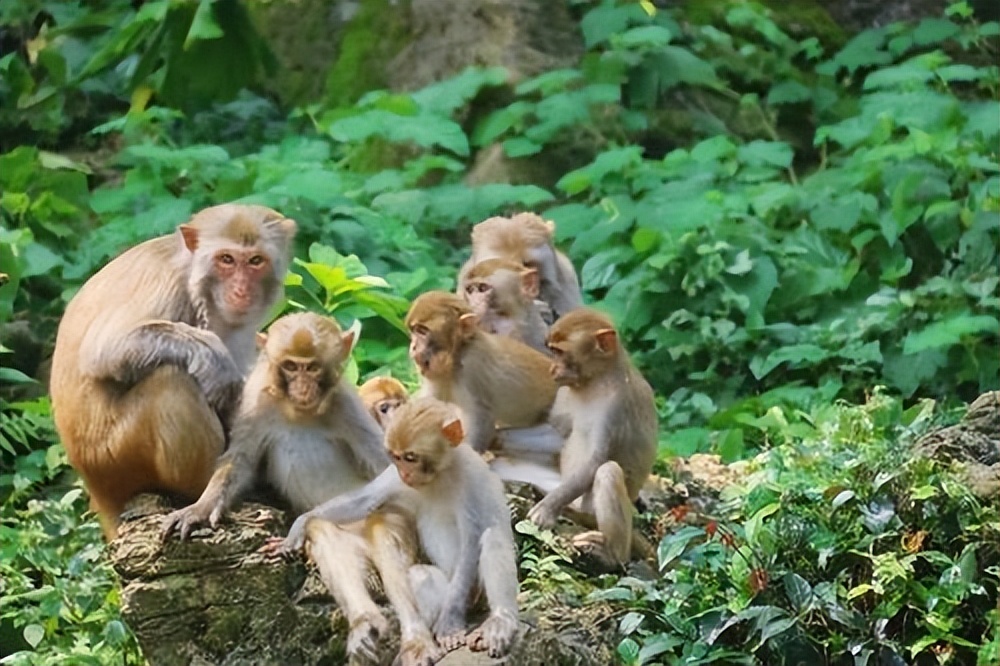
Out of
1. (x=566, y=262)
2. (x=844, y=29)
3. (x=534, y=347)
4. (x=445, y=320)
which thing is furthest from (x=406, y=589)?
(x=844, y=29)

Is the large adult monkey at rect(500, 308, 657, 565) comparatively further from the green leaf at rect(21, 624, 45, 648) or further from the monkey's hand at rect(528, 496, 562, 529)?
the green leaf at rect(21, 624, 45, 648)

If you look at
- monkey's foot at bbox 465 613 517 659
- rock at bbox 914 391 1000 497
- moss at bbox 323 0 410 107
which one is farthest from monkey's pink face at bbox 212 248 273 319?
moss at bbox 323 0 410 107

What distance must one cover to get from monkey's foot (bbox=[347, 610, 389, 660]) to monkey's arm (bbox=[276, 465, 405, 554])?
38cm

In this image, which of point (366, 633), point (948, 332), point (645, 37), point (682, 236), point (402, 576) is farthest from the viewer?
point (645, 37)

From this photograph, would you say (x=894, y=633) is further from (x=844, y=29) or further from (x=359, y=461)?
(x=844, y=29)

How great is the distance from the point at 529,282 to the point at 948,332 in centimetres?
303

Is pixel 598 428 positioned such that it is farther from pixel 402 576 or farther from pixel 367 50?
pixel 367 50

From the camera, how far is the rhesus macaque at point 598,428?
5.25 metres

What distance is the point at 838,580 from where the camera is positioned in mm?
4805

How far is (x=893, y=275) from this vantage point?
29.6 feet

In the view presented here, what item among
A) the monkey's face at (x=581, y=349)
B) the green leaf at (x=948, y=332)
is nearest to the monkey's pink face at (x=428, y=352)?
the monkey's face at (x=581, y=349)

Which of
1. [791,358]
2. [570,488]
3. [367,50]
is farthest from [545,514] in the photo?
[367,50]

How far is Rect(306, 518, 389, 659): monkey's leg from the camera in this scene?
434 centimetres

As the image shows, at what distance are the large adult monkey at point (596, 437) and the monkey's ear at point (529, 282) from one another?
655 millimetres
